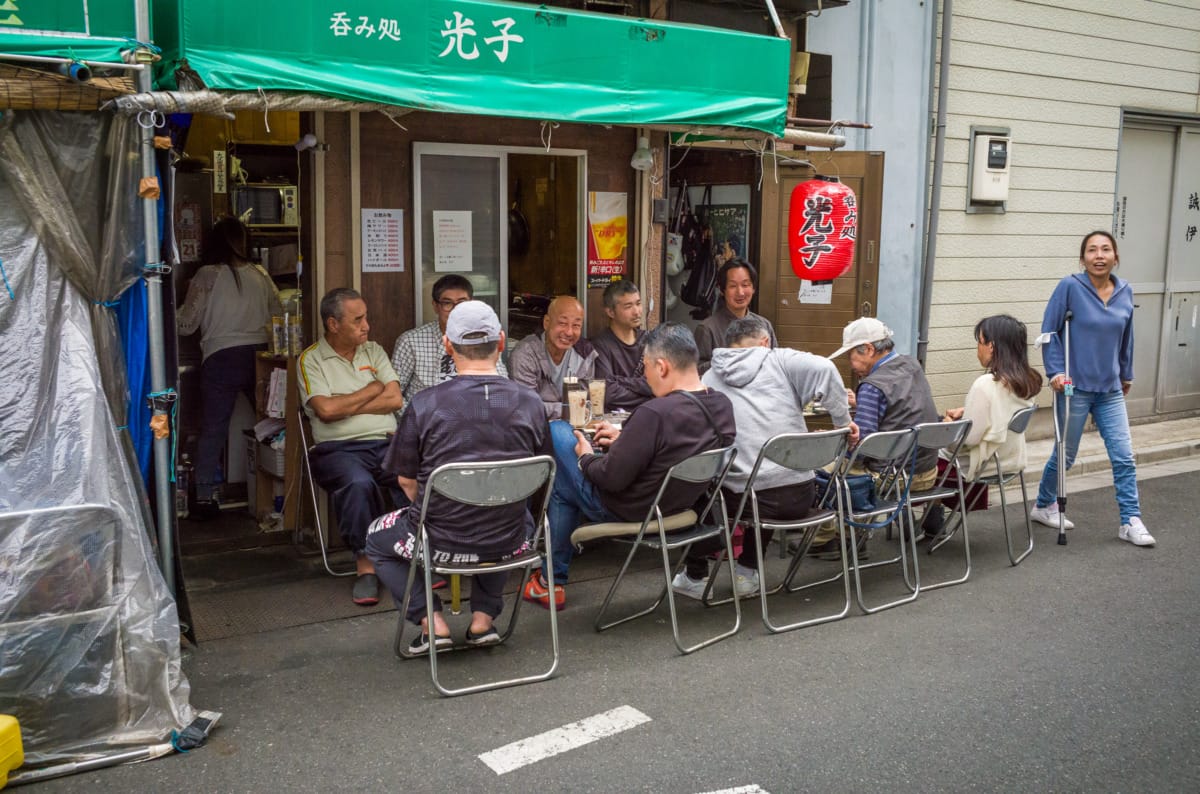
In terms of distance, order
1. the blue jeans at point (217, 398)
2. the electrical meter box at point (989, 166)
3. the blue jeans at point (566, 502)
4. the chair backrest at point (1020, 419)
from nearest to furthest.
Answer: the blue jeans at point (566, 502)
the chair backrest at point (1020, 419)
the blue jeans at point (217, 398)
the electrical meter box at point (989, 166)

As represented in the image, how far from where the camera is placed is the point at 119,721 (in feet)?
12.9

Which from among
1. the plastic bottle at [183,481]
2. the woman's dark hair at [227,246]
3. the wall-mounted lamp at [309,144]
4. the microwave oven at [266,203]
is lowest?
the plastic bottle at [183,481]

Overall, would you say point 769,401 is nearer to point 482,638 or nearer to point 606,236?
point 482,638

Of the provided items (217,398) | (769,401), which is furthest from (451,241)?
(769,401)

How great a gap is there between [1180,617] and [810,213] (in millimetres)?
3228

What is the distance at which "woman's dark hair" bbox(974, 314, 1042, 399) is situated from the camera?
6.35 meters

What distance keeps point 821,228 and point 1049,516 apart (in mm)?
2474

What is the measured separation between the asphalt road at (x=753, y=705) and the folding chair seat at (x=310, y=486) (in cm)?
74

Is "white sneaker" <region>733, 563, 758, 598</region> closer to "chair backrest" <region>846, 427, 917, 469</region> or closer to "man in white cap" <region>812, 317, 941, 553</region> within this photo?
"chair backrest" <region>846, 427, 917, 469</region>

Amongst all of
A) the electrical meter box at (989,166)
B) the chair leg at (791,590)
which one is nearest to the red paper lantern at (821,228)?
the chair leg at (791,590)

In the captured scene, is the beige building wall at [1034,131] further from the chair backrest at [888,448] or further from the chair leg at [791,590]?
the chair leg at [791,590]

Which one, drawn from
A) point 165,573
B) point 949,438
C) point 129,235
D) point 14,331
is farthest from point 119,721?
point 949,438

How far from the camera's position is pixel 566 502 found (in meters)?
5.53

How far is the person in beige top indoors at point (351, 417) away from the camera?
578cm
